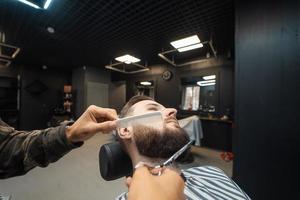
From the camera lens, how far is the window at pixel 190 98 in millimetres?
4992

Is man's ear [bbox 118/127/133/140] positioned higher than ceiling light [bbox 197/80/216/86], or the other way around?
ceiling light [bbox 197/80/216/86]

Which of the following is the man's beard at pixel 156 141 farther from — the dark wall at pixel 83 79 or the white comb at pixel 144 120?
the dark wall at pixel 83 79

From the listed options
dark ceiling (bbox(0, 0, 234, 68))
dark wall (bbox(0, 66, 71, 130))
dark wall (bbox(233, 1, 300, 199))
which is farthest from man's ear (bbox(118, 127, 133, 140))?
dark wall (bbox(0, 66, 71, 130))

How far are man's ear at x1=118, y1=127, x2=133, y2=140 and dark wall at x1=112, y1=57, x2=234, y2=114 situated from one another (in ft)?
13.0

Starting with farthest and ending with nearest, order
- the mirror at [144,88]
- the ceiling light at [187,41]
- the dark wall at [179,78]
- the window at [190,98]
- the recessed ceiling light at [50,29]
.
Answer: the mirror at [144,88] < the window at [190,98] < the dark wall at [179,78] < the ceiling light at [187,41] < the recessed ceiling light at [50,29]

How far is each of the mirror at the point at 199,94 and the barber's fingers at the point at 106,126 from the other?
415 cm

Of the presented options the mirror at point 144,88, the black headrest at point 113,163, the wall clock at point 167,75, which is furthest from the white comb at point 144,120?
the mirror at point 144,88

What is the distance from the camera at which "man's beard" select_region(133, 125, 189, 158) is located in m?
0.79

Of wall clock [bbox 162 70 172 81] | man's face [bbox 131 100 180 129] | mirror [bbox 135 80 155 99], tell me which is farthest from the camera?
mirror [bbox 135 80 155 99]

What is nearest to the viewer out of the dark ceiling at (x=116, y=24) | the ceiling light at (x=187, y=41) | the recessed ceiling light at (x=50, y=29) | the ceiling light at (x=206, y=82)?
the dark ceiling at (x=116, y=24)

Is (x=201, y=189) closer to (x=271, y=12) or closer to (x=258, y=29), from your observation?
(x=258, y=29)

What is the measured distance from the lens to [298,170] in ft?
4.63

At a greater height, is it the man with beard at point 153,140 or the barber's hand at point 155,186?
the man with beard at point 153,140

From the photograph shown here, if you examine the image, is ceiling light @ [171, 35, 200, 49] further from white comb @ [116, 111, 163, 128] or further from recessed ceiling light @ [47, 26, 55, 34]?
white comb @ [116, 111, 163, 128]
